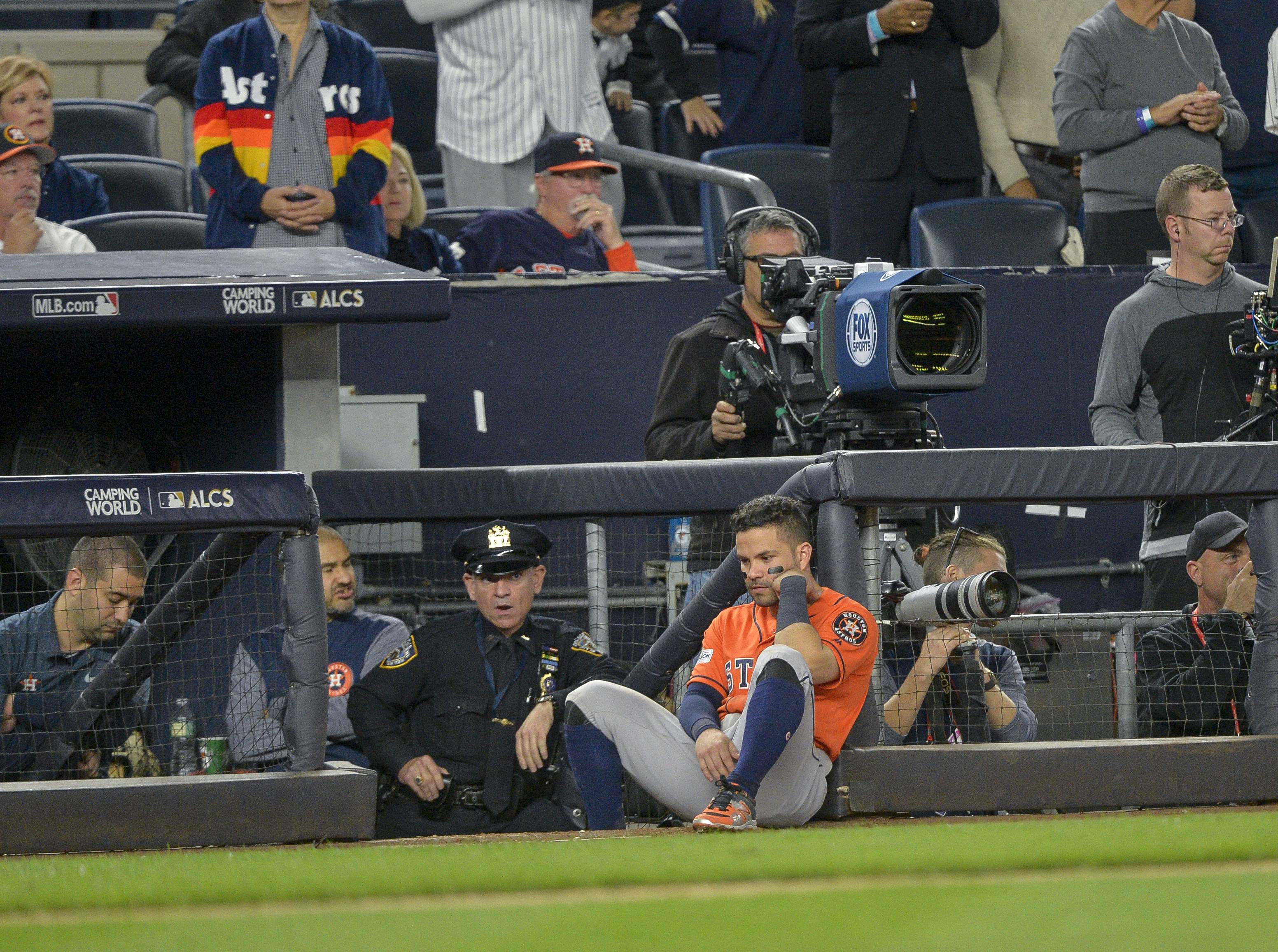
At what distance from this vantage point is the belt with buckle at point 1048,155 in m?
8.85

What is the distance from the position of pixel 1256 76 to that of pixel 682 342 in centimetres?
400

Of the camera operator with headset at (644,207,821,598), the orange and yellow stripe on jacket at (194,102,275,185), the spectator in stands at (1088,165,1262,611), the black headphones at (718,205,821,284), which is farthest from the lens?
the orange and yellow stripe on jacket at (194,102,275,185)

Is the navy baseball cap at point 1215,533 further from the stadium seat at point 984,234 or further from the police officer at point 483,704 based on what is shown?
the stadium seat at point 984,234

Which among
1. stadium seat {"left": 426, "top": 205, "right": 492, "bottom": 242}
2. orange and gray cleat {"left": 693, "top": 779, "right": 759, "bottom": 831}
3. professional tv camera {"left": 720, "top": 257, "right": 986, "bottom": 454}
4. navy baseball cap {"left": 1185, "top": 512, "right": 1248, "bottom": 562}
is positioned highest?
stadium seat {"left": 426, "top": 205, "right": 492, "bottom": 242}

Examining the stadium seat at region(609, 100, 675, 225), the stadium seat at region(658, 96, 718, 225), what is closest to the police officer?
the stadium seat at region(658, 96, 718, 225)

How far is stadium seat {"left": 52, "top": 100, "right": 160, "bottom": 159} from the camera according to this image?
9.34 metres

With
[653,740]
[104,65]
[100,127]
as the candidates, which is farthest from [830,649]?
[104,65]

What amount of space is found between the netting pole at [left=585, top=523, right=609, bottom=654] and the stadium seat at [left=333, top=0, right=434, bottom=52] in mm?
5698

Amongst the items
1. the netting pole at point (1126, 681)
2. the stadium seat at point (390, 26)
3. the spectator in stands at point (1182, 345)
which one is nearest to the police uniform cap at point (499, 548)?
the netting pole at point (1126, 681)

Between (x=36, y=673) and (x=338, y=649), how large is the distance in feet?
4.15

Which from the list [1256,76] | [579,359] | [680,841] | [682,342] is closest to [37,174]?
[579,359]

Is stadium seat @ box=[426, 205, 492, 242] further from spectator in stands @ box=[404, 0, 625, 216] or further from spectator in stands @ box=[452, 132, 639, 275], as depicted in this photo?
spectator in stands @ box=[452, 132, 639, 275]

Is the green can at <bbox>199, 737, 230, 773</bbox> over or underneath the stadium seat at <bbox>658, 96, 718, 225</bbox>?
underneath

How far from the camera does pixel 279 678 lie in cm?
557
